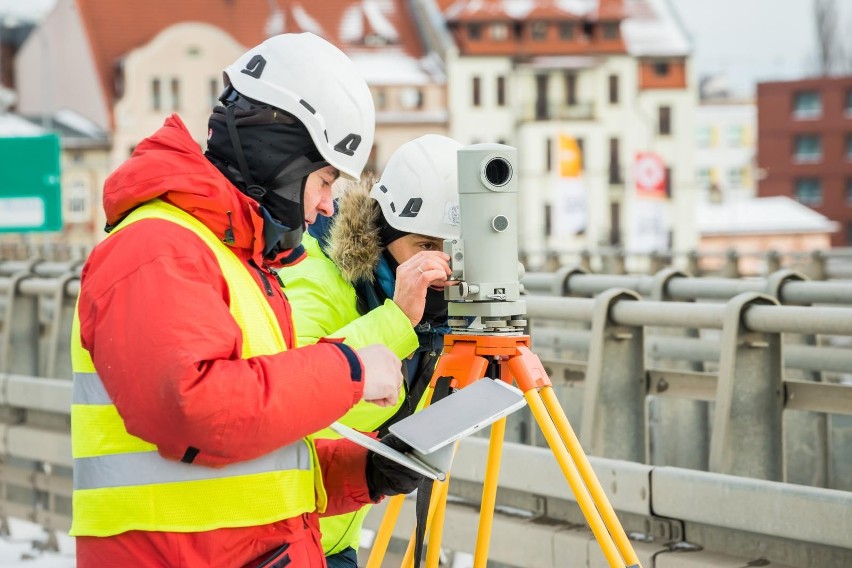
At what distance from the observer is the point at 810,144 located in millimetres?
96250

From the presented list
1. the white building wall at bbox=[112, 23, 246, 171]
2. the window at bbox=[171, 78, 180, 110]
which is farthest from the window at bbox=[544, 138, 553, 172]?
the window at bbox=[171, 78, 180, 110]

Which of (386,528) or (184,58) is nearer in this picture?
(386,528)

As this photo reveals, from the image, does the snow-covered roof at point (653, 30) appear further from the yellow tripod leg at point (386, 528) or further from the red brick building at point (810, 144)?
the yellow tripod leg at point (386, 528)

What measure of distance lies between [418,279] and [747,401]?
2.27 meters

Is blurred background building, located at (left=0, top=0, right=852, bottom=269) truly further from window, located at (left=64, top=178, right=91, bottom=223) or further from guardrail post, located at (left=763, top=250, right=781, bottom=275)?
guardrail post, located at (left=763, top=250, right=781, bottom=275)

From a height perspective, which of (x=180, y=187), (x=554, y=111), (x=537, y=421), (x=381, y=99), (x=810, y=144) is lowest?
(x=537, y=421)

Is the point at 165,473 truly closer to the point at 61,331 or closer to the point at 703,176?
the point at 61,331

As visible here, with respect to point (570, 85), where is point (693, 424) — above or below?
below

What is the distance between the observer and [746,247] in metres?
85.8

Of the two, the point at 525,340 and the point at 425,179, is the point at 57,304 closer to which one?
the point at 425,179

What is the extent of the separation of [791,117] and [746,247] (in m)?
14.1

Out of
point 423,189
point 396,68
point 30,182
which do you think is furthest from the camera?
point 396,68

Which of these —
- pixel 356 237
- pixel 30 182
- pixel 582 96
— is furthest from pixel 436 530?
pixel 582 96

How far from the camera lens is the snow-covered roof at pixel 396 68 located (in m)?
70.0
